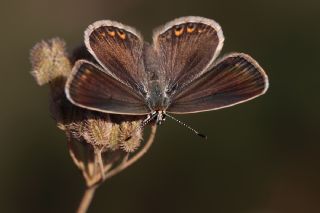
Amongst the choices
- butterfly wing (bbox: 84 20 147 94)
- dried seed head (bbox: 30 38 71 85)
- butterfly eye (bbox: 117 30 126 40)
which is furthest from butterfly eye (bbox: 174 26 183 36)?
dried seed head (bbox: 30 38 71 85)

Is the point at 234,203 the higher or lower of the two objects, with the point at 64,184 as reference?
lower

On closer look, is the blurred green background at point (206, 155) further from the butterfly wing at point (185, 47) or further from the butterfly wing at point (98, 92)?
the butterfly wing at point (98, 92)

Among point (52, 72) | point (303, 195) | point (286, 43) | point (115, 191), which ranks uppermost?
point (52, 72)

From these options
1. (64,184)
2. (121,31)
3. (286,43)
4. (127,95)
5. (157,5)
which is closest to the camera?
(127,95)

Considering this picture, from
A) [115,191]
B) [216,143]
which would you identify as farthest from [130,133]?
[216,143]

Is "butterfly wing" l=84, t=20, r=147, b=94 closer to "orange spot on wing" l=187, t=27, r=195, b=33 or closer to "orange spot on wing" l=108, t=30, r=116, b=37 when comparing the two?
"orange spot on wing" l=108, t=30, r=116, b=37

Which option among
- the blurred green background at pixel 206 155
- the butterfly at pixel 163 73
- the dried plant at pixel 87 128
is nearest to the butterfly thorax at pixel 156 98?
the butterfly at pixel 163 73

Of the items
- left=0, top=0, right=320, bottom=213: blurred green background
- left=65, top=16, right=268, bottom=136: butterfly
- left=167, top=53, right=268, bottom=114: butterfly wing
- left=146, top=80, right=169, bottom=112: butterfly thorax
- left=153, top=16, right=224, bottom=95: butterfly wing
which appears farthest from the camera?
left=0, top=0, right=320, bottom=213: blurred green background

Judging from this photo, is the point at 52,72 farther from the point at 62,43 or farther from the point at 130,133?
the point at 130,133
